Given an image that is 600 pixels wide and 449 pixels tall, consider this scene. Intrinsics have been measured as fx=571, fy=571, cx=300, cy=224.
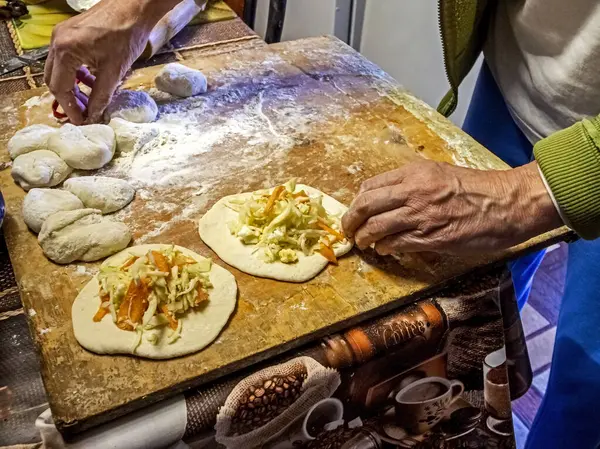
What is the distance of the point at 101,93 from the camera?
1.65 metres

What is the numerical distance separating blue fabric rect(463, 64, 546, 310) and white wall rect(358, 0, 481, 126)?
96 centimetres

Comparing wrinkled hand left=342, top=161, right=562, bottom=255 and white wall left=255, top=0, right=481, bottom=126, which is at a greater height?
wrinkled hand left=342, top=161, right=562, bottom=255

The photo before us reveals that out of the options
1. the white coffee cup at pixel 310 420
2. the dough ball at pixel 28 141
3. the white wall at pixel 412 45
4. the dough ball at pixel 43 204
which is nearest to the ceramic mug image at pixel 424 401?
the white coffee cup at pixel 310 420

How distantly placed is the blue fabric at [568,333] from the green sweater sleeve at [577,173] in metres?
0.30

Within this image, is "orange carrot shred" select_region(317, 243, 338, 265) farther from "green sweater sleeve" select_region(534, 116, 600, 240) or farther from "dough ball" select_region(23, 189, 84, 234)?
"dough ball" select_region(23, 189, 84, 234)

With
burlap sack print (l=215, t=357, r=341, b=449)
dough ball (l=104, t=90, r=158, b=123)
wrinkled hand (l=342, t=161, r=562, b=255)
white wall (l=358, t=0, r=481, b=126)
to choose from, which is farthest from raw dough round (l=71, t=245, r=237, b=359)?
white wall (l=358, t=0, r=481, b=126)

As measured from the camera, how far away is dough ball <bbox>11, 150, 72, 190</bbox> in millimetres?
1435

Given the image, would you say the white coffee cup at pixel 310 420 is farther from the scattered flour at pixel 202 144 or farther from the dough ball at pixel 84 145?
the dough ball at pixel 84 145

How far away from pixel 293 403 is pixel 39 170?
2.86 feet

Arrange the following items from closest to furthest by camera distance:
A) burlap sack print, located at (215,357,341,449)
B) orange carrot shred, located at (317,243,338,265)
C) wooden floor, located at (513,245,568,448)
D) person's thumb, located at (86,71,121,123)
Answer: burlap sack print, located at (215,357,341,449) < orange carrot shred, located at (317,243,338,265) < person's thumb, located at (86,71,121,123) < wooden floor, located at (513,245,568,448)

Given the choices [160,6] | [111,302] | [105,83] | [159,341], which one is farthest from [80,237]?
[160,6]

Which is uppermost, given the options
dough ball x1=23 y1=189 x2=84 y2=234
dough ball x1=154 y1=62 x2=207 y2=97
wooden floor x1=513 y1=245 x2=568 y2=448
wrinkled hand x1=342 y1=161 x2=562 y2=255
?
→ wrinkled hand x1=342 y1=161 x2=562 y2=255

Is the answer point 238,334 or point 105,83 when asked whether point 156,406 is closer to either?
point 238,334

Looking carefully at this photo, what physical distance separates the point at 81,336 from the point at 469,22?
4.10 ft
